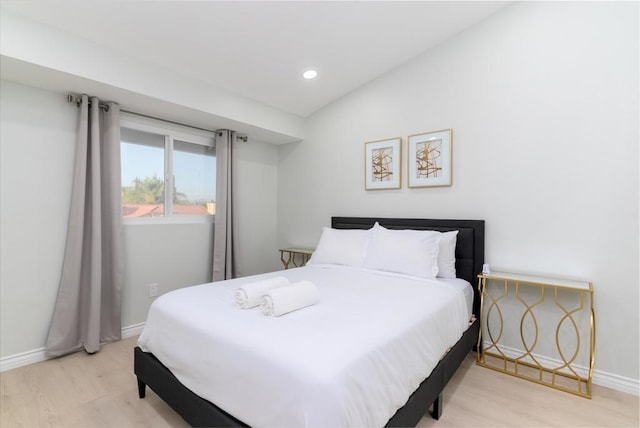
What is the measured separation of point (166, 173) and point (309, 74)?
178cm

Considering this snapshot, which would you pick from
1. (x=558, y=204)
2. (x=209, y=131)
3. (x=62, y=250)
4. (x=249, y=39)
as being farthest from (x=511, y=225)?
(x=62, y=250)

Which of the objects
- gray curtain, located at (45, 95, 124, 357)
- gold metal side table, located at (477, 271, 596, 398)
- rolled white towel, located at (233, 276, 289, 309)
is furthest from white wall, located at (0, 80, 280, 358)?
gold metal side table, located at (477, 271, 596, 398)

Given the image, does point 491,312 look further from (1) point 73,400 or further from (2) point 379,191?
(1) point 73,400

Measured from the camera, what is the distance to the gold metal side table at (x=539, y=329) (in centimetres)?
216

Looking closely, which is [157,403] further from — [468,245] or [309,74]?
[309,74]

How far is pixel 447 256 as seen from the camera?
2.55 meters

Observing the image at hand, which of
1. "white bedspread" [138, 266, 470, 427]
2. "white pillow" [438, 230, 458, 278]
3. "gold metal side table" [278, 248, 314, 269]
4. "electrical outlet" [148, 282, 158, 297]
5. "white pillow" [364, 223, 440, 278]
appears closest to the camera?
"white bedspread" [138, 266, 470, 427]

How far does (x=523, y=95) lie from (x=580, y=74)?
0.35 meters

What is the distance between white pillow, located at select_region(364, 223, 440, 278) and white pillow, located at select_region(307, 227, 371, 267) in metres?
0.11

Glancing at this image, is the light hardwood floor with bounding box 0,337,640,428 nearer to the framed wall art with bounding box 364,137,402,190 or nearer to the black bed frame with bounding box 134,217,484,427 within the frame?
the black bed frame with bounding box 134,217,484,427

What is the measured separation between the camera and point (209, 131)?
3.58 m

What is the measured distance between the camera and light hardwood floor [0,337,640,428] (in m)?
1.74

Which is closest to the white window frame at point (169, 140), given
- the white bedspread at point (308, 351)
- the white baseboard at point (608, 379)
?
the white bedspread at point (308, 351)

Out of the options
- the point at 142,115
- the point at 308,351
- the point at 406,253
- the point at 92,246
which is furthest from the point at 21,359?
the point at 406,253
